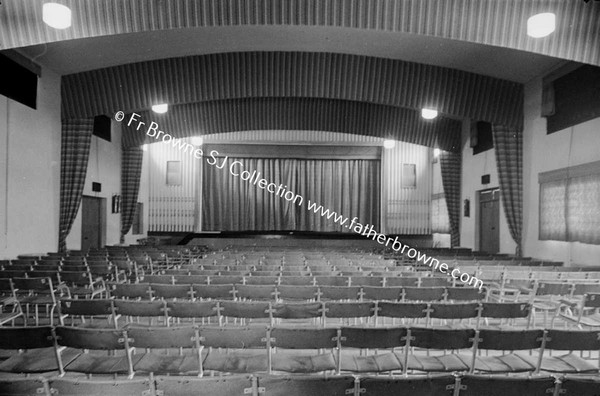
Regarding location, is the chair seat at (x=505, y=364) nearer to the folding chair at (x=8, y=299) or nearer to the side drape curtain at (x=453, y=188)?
the folding chair at (x=8, y=299)

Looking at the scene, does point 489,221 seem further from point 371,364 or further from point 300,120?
point 371,364

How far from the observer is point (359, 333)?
3406 millimetres

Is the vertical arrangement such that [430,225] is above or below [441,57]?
below

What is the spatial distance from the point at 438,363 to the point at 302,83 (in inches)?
374

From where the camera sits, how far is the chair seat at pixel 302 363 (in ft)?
11.3

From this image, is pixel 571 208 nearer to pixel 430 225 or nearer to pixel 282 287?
pixel 282 287

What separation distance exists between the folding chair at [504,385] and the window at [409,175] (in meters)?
17.6

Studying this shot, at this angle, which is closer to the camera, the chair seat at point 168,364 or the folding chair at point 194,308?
the chair seat at point 168,364

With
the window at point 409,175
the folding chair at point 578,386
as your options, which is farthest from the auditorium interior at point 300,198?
the window at point 409,175

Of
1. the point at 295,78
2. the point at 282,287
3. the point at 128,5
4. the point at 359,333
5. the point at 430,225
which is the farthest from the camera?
the point at 430,225

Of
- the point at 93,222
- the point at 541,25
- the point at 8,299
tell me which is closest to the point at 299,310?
the point at 8,299

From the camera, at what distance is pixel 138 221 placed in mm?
17812

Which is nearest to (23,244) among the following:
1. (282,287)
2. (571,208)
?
(282,287)

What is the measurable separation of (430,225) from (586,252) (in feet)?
34.6
